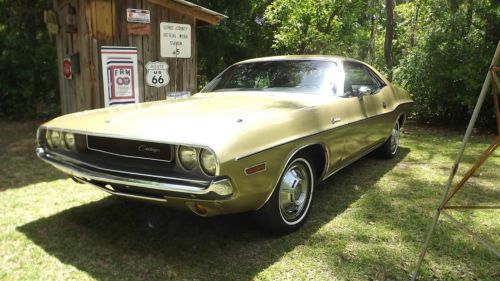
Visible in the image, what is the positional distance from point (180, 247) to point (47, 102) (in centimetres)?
871

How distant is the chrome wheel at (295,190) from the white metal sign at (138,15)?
3625mm

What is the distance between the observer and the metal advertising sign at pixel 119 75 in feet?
18.6

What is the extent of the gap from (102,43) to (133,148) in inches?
124

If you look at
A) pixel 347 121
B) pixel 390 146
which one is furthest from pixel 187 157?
pixel 390 146

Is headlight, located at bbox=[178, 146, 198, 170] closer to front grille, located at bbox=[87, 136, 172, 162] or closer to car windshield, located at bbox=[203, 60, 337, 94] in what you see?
front grille, located at bbox=[87, 136, 172, 162]

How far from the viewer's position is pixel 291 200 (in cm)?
342

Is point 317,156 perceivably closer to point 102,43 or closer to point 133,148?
point 133,148

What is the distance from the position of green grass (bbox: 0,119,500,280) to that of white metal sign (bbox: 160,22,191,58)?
247cm

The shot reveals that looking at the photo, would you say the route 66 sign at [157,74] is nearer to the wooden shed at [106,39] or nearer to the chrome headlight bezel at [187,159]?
the wooden shed at [106,39]

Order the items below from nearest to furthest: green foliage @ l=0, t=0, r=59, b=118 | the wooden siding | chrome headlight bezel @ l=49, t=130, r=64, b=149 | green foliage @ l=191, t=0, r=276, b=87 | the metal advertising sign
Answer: chrome headlight bezel @ l=49, t=130, r=64, b=149
the wooden siding
the metal advertising sign
green foliage @ l=0, t=0, r=59, b=118
green foliage @ l=191, t=0, r=276, b=87

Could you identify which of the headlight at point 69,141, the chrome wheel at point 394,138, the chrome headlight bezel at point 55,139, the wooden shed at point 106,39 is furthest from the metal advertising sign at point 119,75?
the chrome wheel at point 394,138

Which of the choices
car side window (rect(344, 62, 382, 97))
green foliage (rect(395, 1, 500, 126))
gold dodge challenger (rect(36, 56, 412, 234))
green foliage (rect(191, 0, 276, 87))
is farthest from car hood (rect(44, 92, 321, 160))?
green foliage (rect(191, 0, 276, 87))

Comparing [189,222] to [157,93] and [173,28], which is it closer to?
[157,93]

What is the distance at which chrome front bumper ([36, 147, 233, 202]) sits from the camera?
8.44 feet
